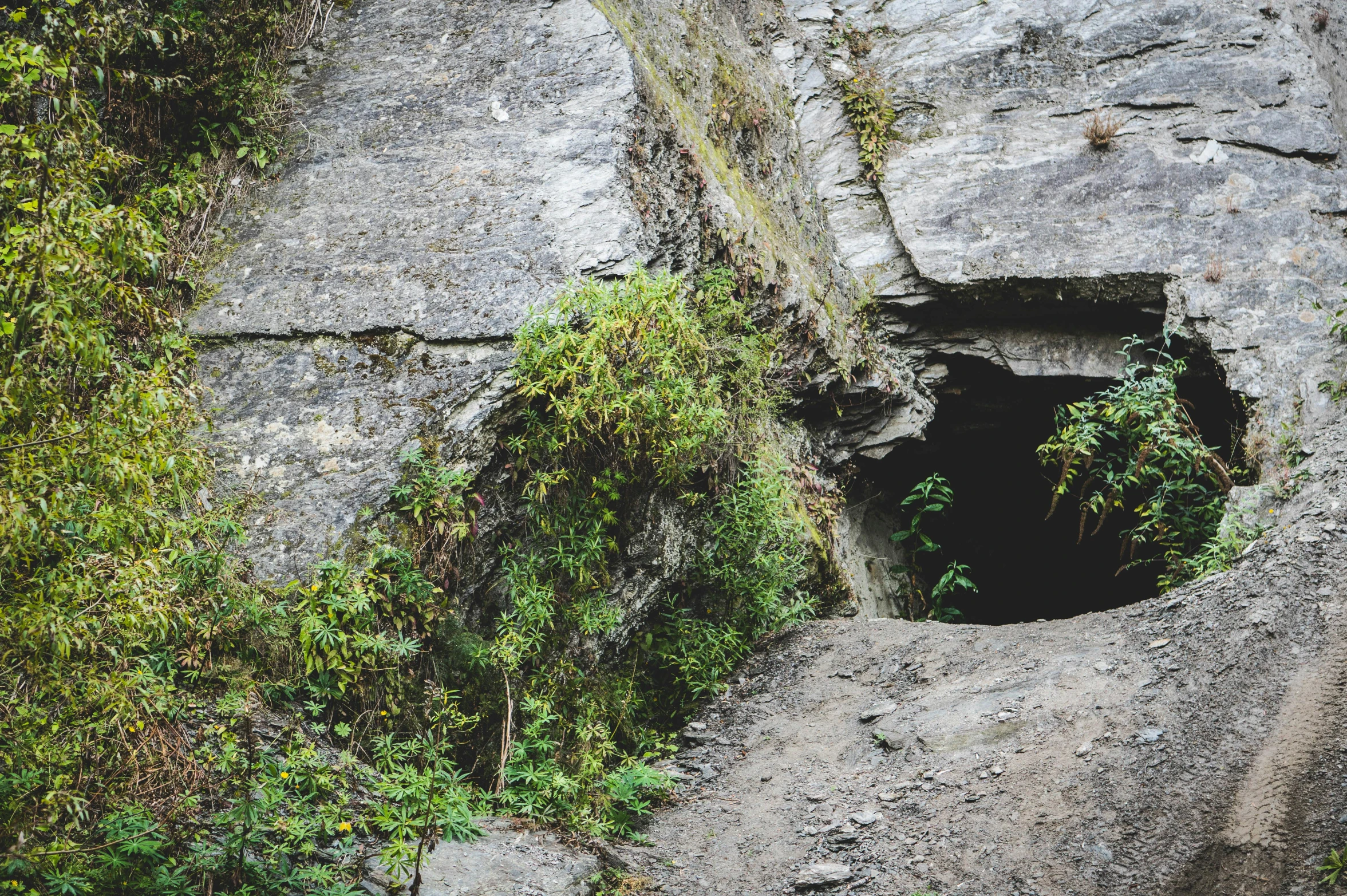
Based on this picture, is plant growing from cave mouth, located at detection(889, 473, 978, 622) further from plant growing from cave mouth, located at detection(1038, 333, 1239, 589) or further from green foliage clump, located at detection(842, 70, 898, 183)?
green foliage clump, located at detection(842, 70, 898, 183)

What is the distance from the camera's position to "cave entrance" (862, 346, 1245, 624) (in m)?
8.87

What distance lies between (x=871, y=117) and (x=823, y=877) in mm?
7609

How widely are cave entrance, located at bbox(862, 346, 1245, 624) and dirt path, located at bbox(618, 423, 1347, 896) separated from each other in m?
3.30

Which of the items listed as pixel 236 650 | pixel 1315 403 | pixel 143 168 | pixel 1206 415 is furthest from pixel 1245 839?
pixel 143 168

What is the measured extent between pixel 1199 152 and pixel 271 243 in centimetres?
770

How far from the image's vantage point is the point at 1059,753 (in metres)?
4.22

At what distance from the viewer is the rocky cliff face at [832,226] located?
4.75 metres

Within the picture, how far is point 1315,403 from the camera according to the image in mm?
6676

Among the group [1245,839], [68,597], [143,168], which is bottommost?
[1245,839]

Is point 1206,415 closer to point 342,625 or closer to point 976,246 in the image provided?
point 976,246

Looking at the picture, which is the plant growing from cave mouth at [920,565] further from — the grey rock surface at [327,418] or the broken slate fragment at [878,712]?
the grey rock surface at [327,418]

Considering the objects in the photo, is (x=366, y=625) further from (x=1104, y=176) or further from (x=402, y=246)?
(x=1104, y=176)

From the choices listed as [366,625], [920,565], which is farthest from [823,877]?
[920,565]

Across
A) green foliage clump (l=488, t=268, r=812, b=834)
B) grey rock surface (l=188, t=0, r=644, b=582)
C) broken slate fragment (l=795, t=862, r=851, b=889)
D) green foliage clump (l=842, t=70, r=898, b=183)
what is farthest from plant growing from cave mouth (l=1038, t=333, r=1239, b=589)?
grey rock surface (l=188, t=0, r=644, b=582)
